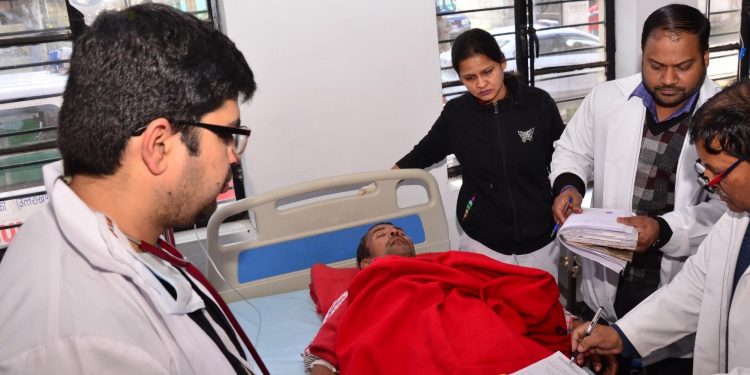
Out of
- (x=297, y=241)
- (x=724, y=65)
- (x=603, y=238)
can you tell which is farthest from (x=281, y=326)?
(x=724, y=65)

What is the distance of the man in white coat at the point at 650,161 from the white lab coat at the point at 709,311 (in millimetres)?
276

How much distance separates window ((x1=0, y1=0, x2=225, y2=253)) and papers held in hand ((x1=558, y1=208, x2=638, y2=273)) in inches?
95.0

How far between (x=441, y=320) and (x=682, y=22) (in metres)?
1.35

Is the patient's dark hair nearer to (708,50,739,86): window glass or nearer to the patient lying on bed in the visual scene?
the patient lying on bed

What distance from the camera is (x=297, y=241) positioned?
3.01 metres

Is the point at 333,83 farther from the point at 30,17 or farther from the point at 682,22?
the point at 682,22

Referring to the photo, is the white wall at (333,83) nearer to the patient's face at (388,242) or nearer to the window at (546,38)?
the window at (546,38)

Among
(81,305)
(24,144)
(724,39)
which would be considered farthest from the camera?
(724,39)

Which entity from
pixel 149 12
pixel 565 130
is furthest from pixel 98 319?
pixel 565 130

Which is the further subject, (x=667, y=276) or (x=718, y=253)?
(x=667, y=276)

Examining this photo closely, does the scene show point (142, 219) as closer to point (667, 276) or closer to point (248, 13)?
point (667, 276)

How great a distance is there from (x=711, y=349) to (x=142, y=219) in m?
1.64

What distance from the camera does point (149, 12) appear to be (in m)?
1.03

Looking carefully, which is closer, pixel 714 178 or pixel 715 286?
pixel 714 178
